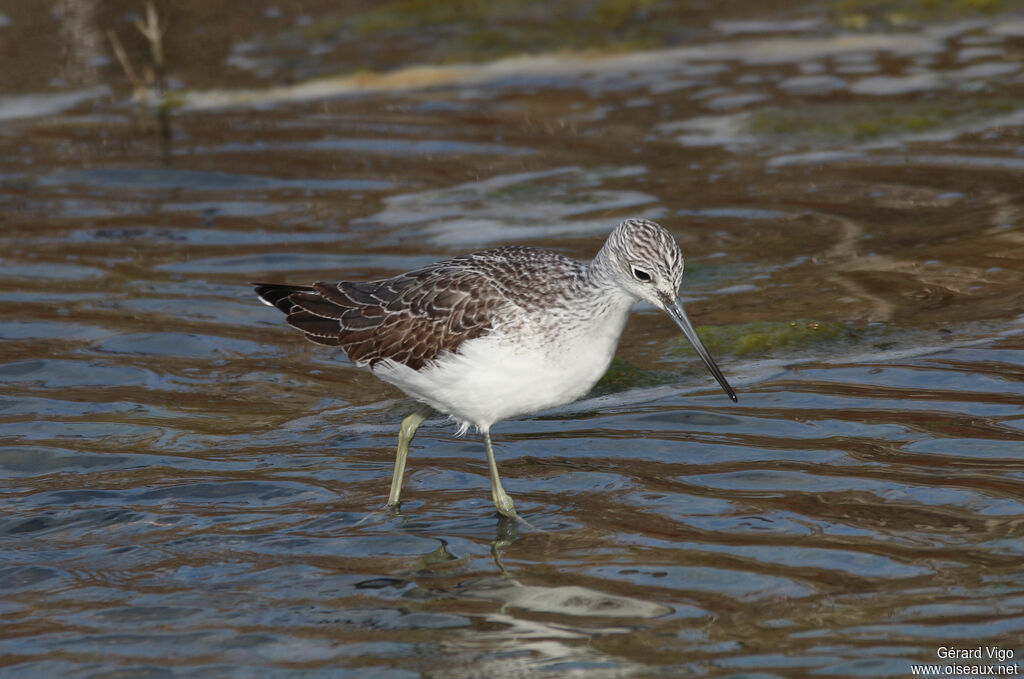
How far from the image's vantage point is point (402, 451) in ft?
27.4

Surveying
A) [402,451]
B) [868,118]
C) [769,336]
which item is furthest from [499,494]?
[868,118]

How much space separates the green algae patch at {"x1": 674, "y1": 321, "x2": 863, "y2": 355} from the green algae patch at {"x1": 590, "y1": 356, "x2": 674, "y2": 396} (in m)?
0.52

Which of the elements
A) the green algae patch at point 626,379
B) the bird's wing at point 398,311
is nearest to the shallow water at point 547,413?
the green algae patch at point 626,379

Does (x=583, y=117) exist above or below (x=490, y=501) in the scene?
above

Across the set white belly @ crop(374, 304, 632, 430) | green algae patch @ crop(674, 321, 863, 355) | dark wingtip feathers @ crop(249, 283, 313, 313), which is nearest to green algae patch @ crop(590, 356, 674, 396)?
green algae patch @ crop(674, 321, 863, 355)

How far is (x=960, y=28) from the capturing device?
62.4ft

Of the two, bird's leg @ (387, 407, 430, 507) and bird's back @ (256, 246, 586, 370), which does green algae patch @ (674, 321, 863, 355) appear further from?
bird's leg @ (387, 407, 430, 507)

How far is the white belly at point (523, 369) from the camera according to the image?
7492 mm

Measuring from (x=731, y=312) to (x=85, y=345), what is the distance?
18.2 ft

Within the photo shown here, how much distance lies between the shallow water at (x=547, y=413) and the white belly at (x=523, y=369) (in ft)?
2.53

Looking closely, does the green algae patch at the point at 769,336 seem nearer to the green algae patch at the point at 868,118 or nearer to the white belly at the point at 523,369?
the white belly at the point at 523,369

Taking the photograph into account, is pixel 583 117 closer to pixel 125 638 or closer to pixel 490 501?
pixel 490 501

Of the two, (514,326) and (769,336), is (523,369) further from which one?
(769,336)

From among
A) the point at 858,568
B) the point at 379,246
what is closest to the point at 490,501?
the point at 858,568
